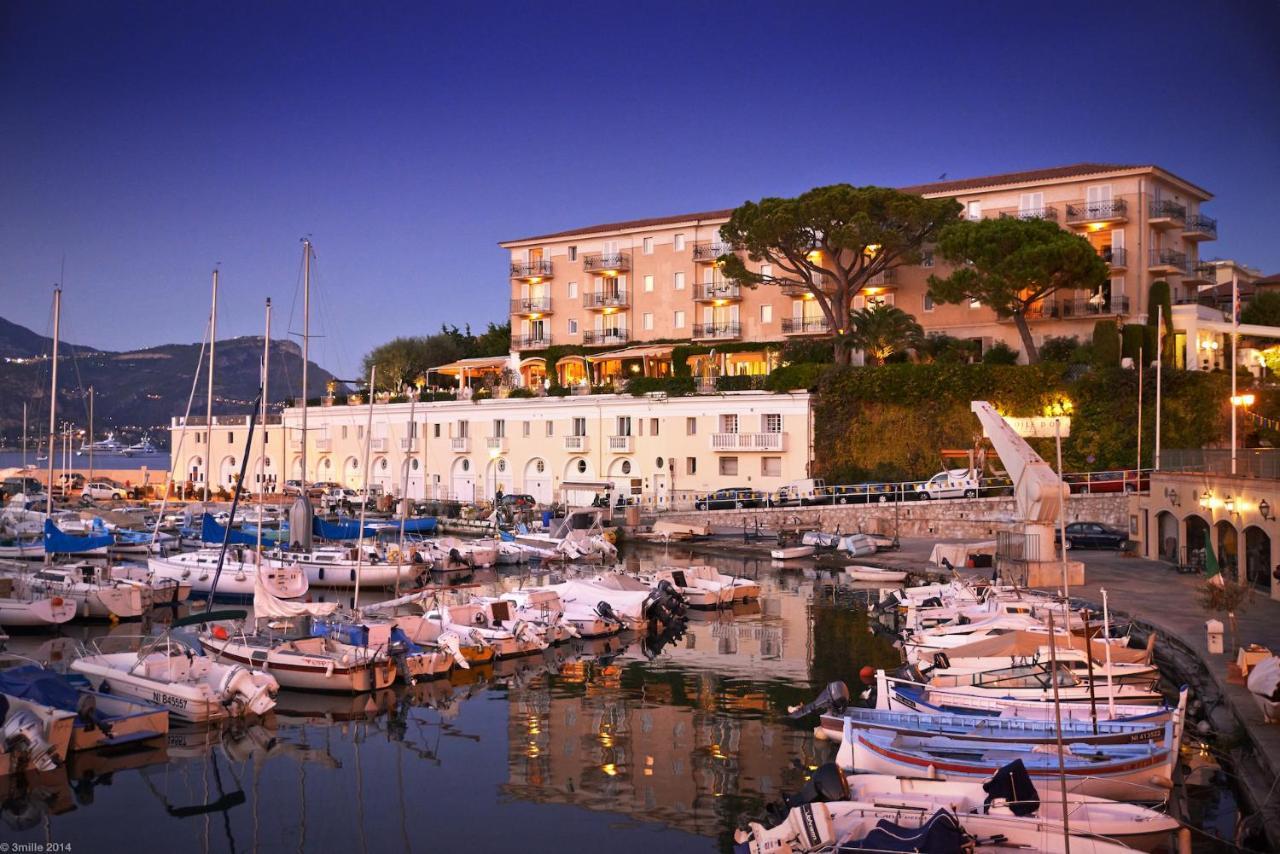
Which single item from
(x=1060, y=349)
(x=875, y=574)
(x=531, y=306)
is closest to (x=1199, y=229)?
(x=1060, y=349)

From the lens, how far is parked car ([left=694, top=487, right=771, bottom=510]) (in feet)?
174

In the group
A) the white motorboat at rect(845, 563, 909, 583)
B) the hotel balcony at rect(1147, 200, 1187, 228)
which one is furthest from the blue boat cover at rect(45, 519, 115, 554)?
the hotel balcony at rect(1147, 200, 1187, 228)

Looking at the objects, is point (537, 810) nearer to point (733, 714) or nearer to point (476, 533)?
point (733, 714)

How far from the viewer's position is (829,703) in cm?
1942

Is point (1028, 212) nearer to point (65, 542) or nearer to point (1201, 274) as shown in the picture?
point (1201, 274)

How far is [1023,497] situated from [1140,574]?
401cm

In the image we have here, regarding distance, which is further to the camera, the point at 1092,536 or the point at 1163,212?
the point at 1163,212

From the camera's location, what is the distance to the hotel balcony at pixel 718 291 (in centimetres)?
6431

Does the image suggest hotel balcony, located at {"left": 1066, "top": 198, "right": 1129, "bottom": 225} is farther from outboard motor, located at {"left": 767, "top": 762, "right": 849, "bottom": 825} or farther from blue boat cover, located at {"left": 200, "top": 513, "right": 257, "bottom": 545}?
outboard motor, located at {"left": 767, "top": 762, "right": 849, "bottom": 825}

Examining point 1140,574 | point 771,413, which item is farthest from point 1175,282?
point 1140,574

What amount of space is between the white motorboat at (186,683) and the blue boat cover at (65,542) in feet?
67.9

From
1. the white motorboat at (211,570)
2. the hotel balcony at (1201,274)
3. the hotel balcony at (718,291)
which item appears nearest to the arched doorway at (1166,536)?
the hotel balcony at (1201,274)

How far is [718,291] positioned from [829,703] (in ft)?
154

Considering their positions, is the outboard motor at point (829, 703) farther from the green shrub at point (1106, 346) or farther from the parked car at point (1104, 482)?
the green shrub at point (1106, 346)
